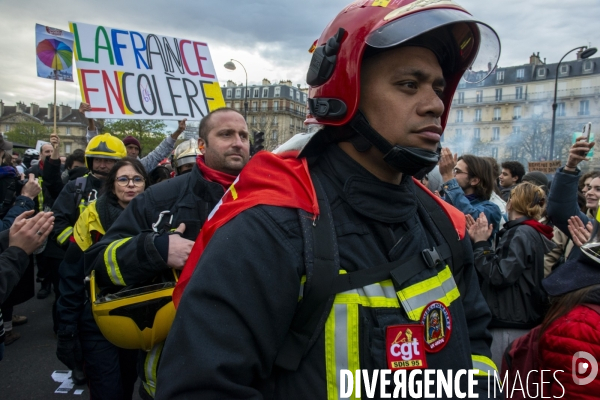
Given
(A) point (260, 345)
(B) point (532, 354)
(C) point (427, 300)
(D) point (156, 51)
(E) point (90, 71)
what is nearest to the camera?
(A) point (260, 345)

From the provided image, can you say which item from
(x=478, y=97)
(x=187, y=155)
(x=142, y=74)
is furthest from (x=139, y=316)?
(x=478, y=97)

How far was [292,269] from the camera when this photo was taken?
118cm

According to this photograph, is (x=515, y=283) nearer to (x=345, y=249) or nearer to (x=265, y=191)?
(x=345, y=249)

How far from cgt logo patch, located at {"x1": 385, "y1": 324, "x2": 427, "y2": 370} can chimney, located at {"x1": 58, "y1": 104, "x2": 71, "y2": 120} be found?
300 ft

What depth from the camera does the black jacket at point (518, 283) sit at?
136 inches

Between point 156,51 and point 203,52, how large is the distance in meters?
0.66

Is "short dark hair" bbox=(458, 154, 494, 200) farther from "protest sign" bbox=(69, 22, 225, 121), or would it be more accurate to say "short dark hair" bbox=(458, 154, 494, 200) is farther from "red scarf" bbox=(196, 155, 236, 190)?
"protest sign" bbox=(69, 22, 225, 121)

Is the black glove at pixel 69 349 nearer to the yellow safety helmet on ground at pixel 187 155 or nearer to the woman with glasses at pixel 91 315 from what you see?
the woman with glasses at pixel 91 315

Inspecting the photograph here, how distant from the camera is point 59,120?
257 feet

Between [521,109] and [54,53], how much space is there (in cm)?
4585

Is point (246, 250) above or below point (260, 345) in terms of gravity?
above

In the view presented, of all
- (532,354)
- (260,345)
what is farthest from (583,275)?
(260,345)

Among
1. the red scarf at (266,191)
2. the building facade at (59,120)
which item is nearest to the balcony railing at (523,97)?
the red scarf at (266,191)

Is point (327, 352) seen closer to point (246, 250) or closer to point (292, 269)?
point (292, 269)
